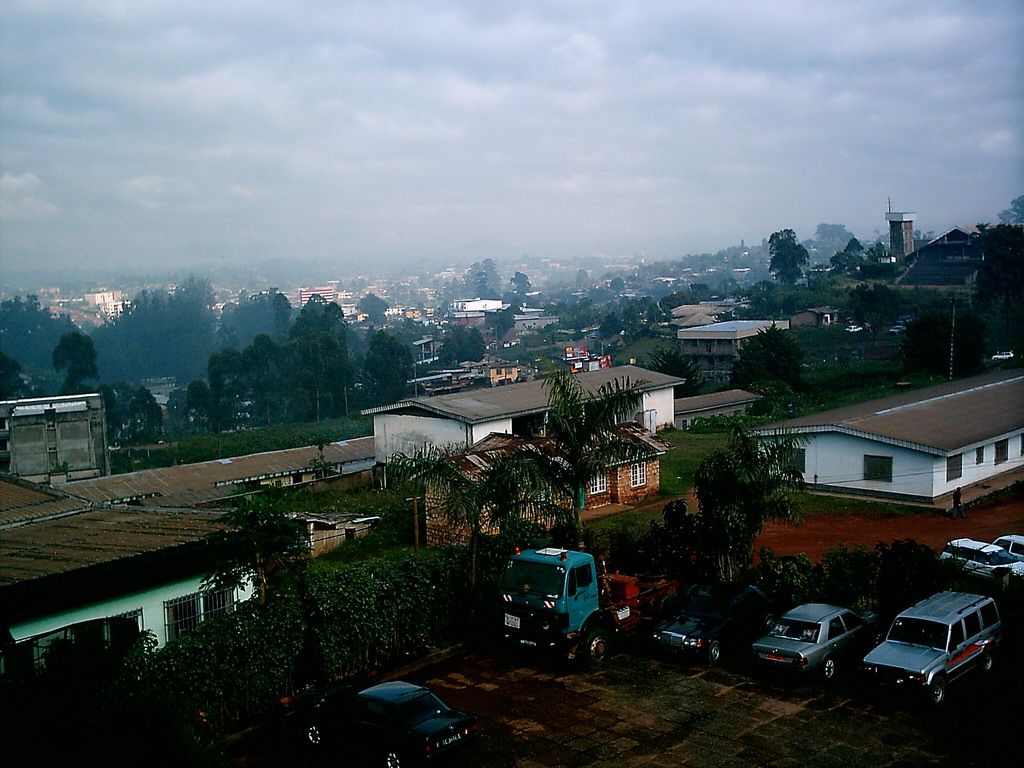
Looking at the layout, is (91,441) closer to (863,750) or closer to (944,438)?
(944,438)

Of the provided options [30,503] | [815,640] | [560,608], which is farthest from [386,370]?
[815,640]

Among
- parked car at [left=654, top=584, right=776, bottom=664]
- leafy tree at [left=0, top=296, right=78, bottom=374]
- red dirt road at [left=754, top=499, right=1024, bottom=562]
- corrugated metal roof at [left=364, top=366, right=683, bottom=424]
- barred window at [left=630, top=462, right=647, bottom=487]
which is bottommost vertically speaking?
red dirt road at [left=754, top=499, right=1024, bottom=562]

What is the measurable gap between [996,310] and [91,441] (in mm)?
59242

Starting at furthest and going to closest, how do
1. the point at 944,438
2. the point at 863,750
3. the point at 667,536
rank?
the point at 944,438
the point at 667,536
the point at 863,750

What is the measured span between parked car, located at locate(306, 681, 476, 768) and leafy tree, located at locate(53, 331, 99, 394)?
192ft

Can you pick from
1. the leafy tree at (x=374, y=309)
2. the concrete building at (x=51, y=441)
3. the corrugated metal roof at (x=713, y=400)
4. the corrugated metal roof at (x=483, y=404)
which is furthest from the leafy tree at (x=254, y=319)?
the corrugated metal roof at (x=483, y=404)

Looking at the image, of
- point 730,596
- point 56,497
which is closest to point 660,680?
point 730,596

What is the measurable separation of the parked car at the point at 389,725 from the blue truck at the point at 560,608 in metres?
2.41

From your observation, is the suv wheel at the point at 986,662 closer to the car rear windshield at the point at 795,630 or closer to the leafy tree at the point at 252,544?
the car rear windshield at the point at 795,630

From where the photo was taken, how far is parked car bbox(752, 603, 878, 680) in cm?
1032

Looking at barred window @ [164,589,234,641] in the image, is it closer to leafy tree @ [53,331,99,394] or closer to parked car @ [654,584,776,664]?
parked car @ [654,584,776,664]

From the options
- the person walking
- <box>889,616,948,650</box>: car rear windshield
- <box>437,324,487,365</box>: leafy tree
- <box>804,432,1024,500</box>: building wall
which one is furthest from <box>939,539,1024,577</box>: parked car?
<box>437,324,487,365</box>: leafy tree

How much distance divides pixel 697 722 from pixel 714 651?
1.86 metres

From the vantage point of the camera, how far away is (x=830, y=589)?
484 inches
